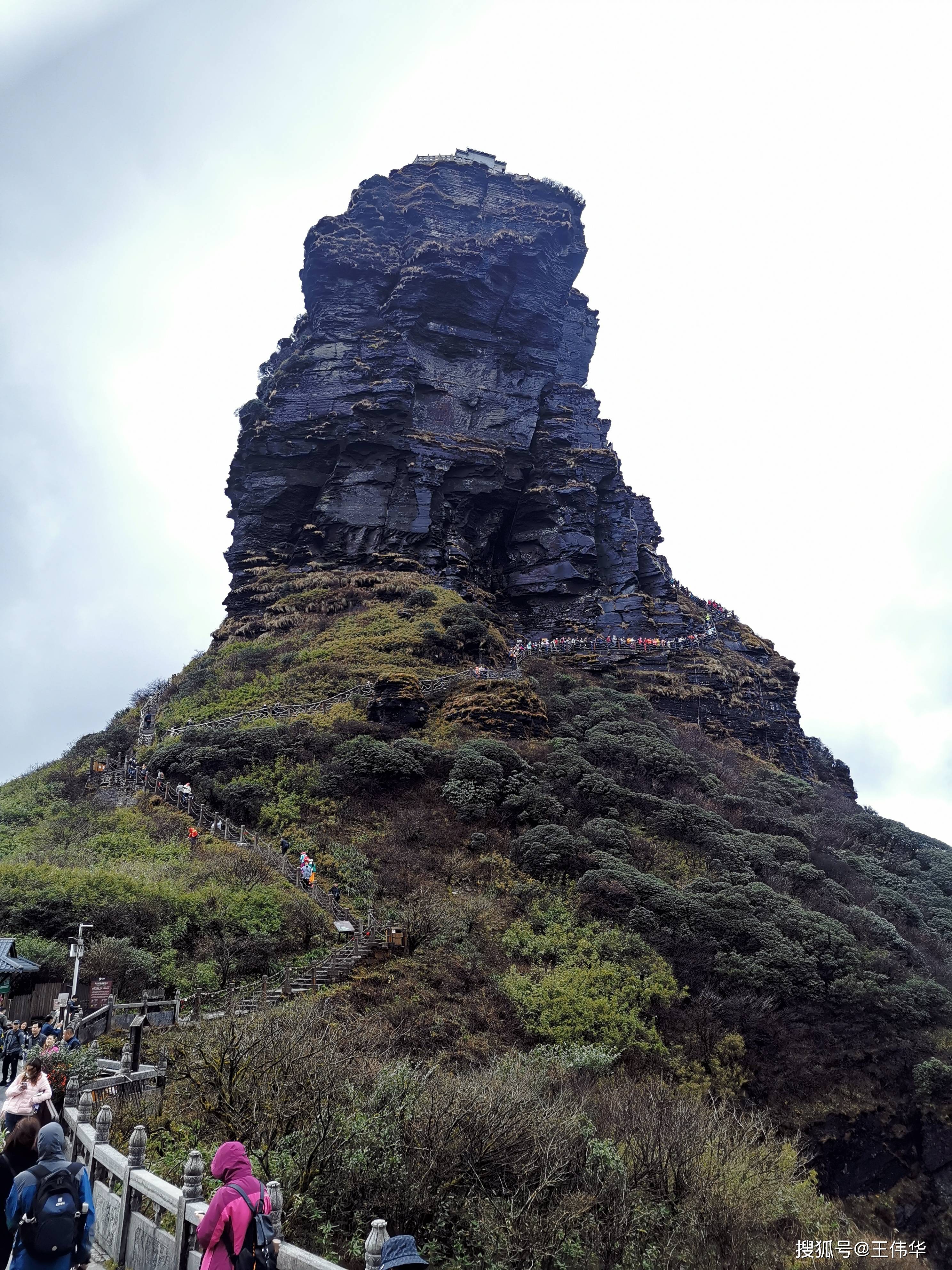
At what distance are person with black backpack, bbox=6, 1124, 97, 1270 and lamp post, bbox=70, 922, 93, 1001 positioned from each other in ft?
37.2

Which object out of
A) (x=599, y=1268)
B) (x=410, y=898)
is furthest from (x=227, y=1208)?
(x=410, y=898)

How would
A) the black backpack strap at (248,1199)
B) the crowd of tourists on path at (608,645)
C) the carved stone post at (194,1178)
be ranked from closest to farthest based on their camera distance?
the black backpack strap at (248,1199) < the carved stone post at (194,1178) < the crowd of tourists on path at (608,645)

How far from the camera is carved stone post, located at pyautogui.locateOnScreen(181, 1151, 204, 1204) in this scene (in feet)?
20.0

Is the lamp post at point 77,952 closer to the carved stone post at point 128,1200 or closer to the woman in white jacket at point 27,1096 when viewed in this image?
the woman in white jacket at point 27,1096

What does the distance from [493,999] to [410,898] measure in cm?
446

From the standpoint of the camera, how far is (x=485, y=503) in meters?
60.8

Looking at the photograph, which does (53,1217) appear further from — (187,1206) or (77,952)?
(77,952)

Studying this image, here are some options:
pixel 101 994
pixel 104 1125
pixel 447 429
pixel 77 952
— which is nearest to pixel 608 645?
pixel 447 429

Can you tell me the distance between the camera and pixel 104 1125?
26.0 ft

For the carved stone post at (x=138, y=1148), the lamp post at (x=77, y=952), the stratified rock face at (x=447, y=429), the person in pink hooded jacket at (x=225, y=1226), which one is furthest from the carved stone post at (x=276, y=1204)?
the stratified rock face at (x=447, y=429)

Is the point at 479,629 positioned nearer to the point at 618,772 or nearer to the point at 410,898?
the point at 618,772

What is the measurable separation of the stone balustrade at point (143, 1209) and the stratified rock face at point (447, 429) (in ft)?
158

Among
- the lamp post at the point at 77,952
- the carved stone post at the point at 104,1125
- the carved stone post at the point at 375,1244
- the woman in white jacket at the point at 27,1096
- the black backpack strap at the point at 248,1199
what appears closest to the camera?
the carved stone post at the point at 375,1244

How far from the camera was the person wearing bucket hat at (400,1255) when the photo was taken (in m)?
4.87
